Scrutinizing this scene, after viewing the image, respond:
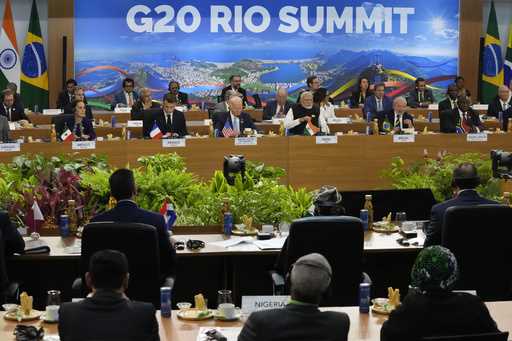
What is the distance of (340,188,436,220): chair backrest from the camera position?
24.6 ft

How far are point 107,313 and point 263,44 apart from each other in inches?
534

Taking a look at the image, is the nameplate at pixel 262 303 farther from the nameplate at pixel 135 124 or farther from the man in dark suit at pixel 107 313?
the nameplate at pixel 135 124

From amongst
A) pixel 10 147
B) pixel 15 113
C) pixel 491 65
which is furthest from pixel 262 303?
pixel 491 65

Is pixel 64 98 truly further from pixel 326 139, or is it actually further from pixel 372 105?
pixel 326 139

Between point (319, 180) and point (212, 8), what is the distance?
642 cm

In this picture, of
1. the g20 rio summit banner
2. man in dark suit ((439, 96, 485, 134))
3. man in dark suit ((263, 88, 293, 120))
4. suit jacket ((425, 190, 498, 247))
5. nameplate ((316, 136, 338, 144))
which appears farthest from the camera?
the g20 rio summit banner

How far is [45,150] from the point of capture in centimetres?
1105

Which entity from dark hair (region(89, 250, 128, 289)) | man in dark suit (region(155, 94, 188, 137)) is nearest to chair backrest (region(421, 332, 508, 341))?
dark hair (region(89, 250, 128, 289))

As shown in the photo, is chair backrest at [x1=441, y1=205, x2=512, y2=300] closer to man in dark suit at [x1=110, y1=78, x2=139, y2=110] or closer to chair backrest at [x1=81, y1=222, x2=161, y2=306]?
chair backrest at [x1=81, y1=222, x2=161, y2=306]

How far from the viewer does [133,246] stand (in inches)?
213

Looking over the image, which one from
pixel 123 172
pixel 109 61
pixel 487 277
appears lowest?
pixel 487 277

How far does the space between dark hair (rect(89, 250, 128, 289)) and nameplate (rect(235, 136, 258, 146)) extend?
291 inches

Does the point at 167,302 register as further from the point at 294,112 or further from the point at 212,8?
the point at 212,8

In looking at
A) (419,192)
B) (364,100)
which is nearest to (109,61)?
(364,100)
